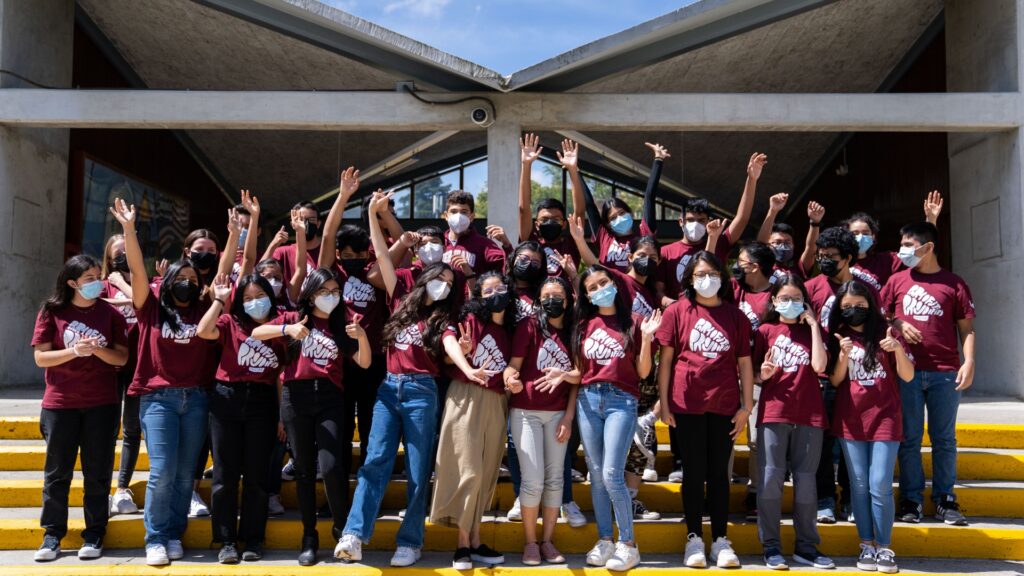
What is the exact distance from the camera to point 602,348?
205 inches

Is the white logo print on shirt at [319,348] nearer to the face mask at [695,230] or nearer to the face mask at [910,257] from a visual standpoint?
the face mask at [695,230]

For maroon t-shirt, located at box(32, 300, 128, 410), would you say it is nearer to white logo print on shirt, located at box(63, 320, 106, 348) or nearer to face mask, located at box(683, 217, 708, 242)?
white logo print on shirt, located at box(63, 320, 106, 348)

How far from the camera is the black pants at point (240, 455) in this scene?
5.18 metres

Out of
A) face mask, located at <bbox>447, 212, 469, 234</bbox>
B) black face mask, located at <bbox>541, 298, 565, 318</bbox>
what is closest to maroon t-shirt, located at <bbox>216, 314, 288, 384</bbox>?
face mask, located at <bbox>447, 212, 469, 234</bbox>

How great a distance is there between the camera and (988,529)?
18.2 ft

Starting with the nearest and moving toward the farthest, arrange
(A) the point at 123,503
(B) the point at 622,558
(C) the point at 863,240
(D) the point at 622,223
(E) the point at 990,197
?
1. (B) the point at 622,558
2. (A) the point at 123,503
3. (C) the point at 863,240
4. (D) the point at 622,223
5. (E) the point at 990,197

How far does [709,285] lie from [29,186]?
8724mm

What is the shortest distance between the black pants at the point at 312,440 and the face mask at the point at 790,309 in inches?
116

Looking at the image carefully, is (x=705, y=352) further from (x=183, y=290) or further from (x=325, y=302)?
(x=183, y=290)

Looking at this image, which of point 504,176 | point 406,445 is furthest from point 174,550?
point 504,176

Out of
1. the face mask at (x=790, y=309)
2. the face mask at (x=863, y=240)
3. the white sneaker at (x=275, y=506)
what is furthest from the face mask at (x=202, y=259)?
the face mask at (x=863, y=240)

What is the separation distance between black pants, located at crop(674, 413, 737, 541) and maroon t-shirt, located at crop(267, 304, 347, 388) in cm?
226

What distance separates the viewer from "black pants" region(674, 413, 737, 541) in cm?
515

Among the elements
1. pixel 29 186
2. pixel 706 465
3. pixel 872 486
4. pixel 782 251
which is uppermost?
pixel 29 186
